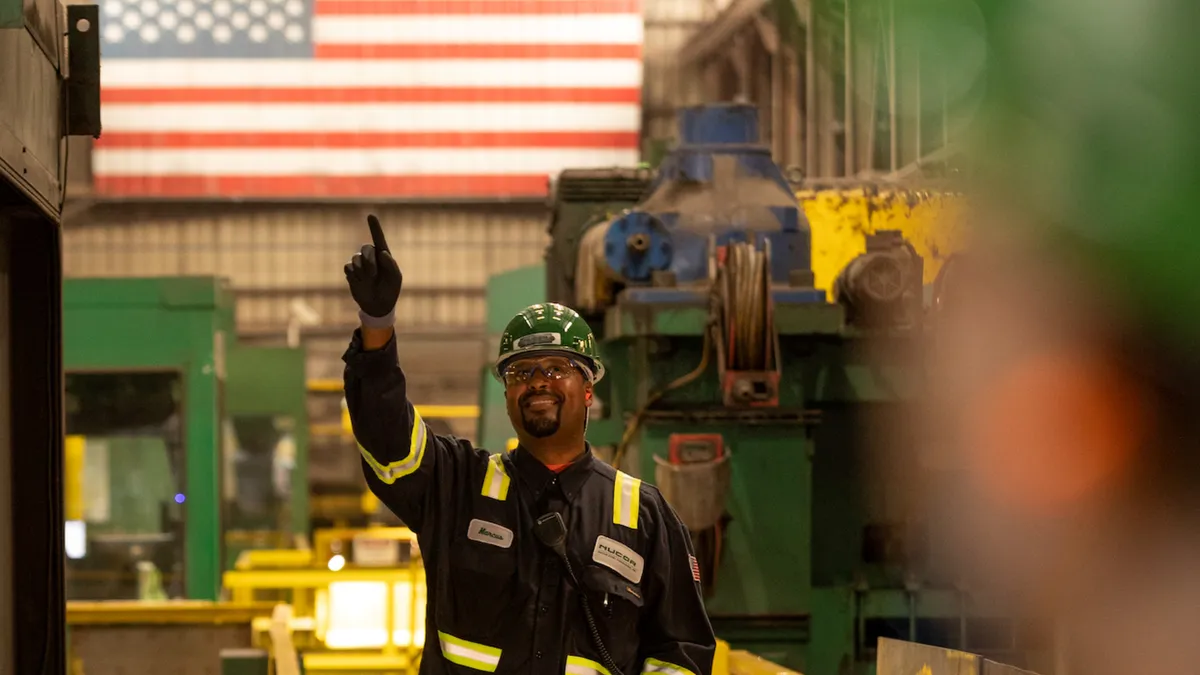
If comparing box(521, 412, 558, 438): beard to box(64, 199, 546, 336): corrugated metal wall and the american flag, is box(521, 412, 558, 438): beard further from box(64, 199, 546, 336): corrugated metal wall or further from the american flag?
box(64, 199, 546, 336): corrugated metal wall

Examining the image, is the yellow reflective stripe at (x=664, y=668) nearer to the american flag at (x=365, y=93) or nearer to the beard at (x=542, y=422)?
the beard at (x=542, y=422)

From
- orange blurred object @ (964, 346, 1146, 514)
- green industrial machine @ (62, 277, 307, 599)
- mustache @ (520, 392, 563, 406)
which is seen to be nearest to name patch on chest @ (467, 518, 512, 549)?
mustache @ (520, 392, 563, 406)

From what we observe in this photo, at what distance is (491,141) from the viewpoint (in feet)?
64.1

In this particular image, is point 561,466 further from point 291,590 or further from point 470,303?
point 470,303

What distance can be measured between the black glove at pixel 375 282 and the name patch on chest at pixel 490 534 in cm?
44

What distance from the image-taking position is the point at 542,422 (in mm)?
3172

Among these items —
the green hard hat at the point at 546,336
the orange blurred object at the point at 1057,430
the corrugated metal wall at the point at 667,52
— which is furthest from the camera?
the corrugated metal wall at the point at 667,52

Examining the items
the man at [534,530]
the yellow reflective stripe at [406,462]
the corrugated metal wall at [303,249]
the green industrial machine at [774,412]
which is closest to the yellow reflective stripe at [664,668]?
the man at [534,530]

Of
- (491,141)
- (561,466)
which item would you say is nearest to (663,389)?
(561,466)

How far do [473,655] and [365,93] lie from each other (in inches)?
660

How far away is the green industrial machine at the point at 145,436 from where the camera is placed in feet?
34.1

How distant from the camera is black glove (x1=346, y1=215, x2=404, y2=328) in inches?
117

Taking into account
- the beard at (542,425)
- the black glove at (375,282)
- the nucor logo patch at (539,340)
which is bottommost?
the beard at (542,425)

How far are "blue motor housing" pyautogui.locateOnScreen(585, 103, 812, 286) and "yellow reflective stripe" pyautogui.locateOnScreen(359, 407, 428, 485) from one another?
3.02 m
